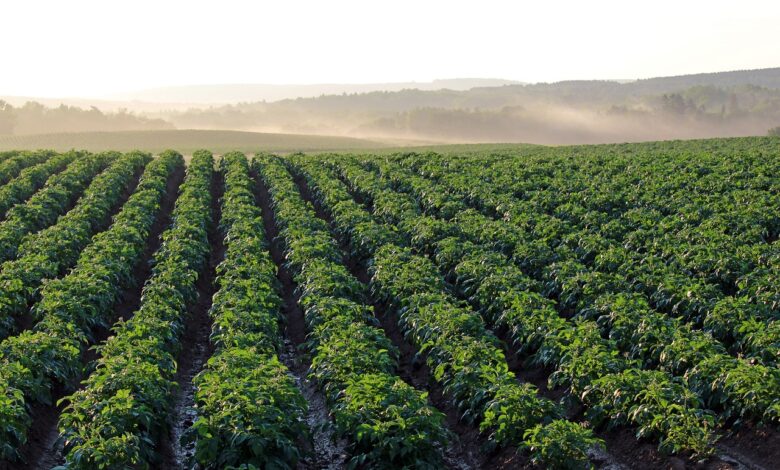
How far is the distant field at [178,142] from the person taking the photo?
80.8 m

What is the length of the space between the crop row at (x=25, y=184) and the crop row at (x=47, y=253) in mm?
2544

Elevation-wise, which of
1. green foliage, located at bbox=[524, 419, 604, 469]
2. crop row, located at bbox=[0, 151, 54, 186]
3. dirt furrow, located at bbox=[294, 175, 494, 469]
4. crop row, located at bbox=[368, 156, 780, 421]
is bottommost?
dirt furrow, located at bbox=[294, 175, 494, 469]

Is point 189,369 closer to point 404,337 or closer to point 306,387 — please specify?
point 306,387

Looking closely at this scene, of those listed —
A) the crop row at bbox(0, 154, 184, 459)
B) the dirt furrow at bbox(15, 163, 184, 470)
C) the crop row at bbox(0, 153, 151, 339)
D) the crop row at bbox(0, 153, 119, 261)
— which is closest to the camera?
the crop row at bbox(0, 154, 184, 459)

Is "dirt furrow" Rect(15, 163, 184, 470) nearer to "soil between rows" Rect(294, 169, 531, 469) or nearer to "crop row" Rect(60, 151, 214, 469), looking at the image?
"crop row" Rect(60, 151, 214, 469)

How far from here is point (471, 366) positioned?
35.3 ft

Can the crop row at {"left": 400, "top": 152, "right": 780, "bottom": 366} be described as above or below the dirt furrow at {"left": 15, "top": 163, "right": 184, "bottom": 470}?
above

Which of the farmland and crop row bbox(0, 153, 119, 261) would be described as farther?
crop row bbox(0, 153, 119, 261)

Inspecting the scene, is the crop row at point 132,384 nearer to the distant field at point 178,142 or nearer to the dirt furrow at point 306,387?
the dirt furrow at point 306,387

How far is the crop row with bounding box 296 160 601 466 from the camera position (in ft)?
29.0

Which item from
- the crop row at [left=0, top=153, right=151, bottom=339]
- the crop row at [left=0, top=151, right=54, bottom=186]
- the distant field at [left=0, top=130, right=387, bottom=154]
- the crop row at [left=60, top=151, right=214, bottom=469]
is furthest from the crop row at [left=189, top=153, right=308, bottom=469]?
the distant field at [left=0, top=130, right=387, bottom=154]

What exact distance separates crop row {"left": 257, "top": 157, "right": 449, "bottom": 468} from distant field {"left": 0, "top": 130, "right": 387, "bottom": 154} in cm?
6331


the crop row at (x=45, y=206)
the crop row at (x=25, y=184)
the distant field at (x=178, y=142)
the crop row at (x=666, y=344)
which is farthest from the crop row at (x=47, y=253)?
the distant field at (x=178, y=142)

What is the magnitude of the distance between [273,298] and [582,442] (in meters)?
7.07
